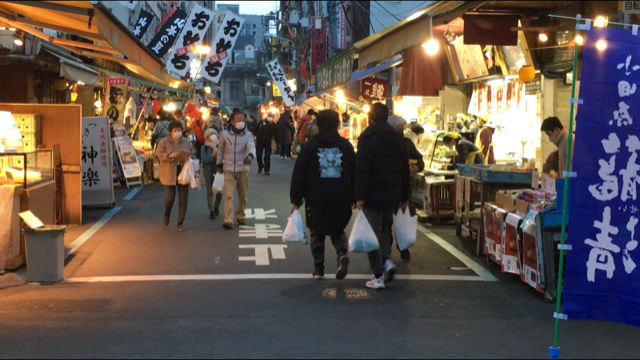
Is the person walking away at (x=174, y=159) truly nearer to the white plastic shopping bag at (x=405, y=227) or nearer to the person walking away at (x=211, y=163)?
the person walking away at (x=211, y=163)

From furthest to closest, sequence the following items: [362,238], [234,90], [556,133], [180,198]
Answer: [234,90]
[180,198]
[556,133]
[362,238]

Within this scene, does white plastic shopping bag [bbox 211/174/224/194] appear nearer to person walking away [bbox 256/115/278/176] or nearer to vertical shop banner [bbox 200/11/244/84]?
person walking away [bbox 256/115/278/176]

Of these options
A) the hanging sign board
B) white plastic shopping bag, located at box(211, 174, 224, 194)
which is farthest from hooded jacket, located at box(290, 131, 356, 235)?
the hanging sign board

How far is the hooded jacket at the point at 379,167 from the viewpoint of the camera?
8078 mm

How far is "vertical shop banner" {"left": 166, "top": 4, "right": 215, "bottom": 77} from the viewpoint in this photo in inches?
886

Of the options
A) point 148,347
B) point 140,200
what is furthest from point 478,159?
point 148,347

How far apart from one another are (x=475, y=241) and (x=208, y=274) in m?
4.79

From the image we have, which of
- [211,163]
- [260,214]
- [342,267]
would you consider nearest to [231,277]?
[342,267]

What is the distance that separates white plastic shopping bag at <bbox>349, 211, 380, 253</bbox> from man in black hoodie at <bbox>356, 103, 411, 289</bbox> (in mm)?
208

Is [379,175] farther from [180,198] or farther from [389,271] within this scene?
[180,198]

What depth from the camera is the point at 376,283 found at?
323 inches

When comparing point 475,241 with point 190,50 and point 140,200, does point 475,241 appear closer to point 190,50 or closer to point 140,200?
point 140,200

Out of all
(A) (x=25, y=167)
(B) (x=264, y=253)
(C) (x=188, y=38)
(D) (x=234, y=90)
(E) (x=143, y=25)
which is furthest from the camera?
(D) (x=234, y=90)

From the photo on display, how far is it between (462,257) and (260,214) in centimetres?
530
